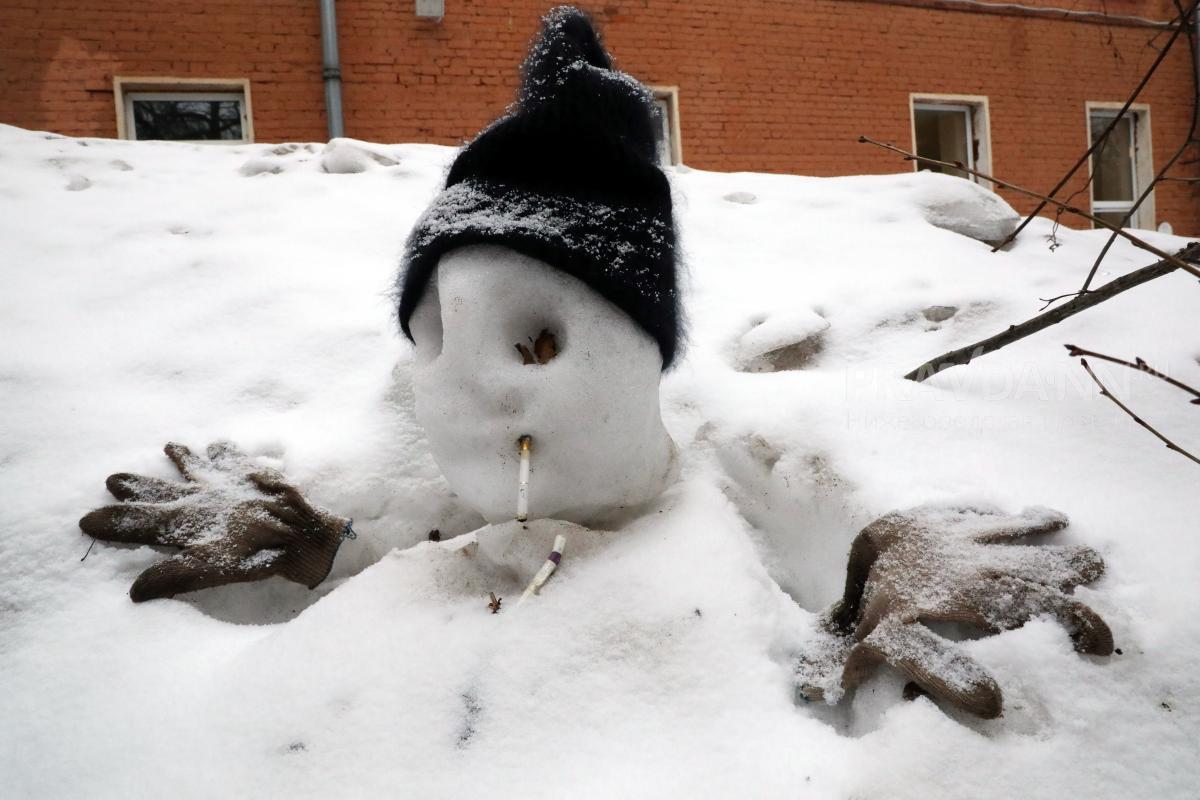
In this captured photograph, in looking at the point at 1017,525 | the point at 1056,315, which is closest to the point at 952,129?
the point at 1056,315

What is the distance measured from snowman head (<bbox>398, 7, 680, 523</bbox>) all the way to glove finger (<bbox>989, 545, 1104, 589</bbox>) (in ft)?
2.09

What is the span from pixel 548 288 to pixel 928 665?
2.63 ft

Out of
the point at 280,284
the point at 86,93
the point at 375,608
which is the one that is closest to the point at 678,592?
the point at 375,608

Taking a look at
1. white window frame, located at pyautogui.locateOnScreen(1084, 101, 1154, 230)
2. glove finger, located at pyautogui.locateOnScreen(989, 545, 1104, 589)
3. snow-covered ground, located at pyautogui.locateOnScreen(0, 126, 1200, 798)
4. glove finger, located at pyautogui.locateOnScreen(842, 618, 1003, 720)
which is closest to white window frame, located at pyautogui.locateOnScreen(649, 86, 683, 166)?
snow-covered ground, located at pyautogui.locateOnScreen(0, 126, 1200, 798)

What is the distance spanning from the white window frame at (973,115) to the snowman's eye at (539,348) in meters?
5.76

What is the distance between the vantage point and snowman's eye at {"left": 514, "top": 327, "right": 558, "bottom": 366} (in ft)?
4.05

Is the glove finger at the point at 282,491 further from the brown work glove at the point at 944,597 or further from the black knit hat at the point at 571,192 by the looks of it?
the brown work glove at the point at 944,597

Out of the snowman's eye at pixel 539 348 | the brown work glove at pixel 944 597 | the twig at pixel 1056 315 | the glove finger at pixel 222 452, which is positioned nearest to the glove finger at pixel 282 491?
the glove finger at pixel 222 452

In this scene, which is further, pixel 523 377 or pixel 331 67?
pixel 331 67

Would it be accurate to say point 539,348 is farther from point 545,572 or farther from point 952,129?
point 952,129

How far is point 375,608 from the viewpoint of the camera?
1259 mm

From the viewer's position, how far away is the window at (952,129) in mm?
6074

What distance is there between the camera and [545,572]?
123cm

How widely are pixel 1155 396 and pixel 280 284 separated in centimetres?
233
